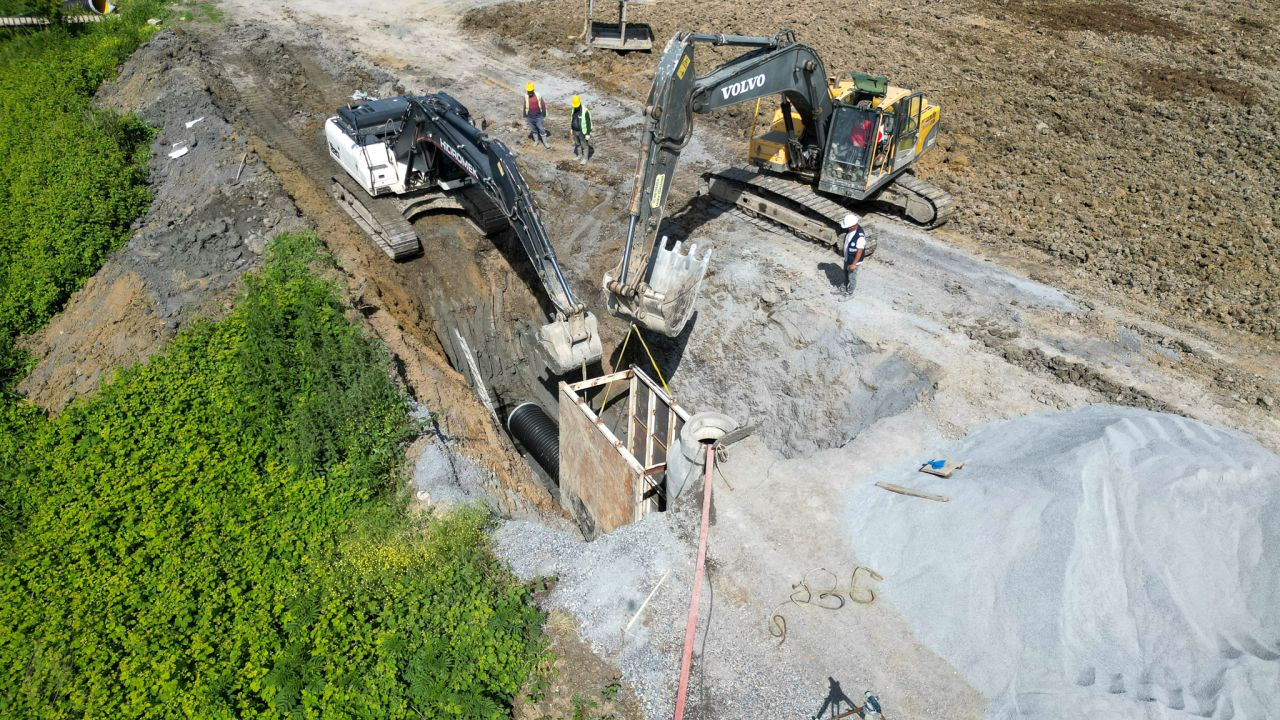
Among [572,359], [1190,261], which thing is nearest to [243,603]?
[572,359]

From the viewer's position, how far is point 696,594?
8148 mm

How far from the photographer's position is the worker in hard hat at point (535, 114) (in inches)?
683

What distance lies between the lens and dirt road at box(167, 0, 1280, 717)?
800cm

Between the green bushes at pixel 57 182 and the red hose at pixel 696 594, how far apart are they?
12.1 meters

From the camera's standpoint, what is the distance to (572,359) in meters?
11.7

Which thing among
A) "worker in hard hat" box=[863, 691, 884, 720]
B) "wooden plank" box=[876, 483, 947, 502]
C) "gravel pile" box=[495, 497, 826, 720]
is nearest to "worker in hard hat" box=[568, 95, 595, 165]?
"gravel pile" box=[495, 497, 826, 720]

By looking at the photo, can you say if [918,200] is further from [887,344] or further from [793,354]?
[793,354]

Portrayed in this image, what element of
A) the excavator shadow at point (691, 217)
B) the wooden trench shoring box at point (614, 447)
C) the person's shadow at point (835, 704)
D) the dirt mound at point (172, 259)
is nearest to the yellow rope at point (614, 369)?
the wooden trench shoring box at point (614, 447)

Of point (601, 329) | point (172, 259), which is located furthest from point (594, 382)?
point (172, 259)

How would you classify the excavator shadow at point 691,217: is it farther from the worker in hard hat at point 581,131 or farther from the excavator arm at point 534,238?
the excavator arm at point 534,238

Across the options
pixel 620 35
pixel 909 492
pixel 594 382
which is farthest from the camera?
pixel 620 35

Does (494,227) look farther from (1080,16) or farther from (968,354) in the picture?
(1080,16)

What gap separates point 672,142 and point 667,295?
221 centimetres

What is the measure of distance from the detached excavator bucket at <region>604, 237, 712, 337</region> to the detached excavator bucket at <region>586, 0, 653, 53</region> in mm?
12424
